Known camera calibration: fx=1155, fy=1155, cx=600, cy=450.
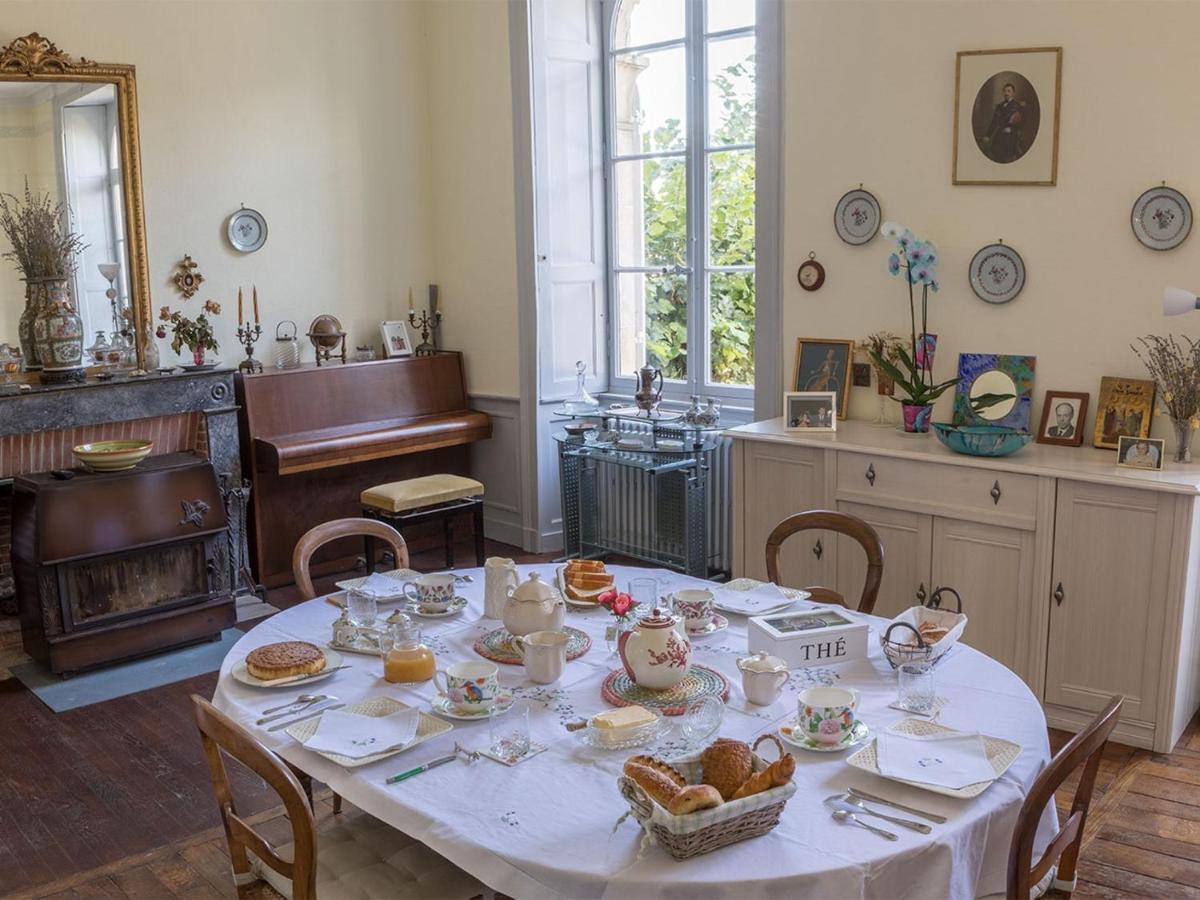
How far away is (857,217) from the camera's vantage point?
4586mm

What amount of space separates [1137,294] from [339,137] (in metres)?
3.94

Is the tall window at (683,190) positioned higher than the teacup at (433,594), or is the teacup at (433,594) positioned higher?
the tall window at (683,190)

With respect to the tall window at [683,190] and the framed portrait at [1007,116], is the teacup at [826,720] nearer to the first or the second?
the framed portrait at [1007,116]

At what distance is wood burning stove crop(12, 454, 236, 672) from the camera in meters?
4.46

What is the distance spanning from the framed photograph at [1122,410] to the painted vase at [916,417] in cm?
60

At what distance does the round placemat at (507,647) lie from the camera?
261 cm

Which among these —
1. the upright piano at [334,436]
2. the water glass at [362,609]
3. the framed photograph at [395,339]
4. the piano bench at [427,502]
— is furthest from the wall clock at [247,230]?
the water glass at [362,609]

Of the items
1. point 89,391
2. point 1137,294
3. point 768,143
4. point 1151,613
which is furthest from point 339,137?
point 1151,613

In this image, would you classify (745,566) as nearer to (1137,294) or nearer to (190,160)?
(1137,294)

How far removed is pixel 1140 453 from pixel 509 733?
248 cm

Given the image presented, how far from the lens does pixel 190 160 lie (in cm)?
545

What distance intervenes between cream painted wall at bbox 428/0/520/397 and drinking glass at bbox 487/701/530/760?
3.85m

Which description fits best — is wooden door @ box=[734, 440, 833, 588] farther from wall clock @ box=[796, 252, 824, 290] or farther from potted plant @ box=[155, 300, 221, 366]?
potted plant @ box=[155, 300, 221, 366]

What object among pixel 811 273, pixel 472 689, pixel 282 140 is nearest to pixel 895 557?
pixel 811 273
